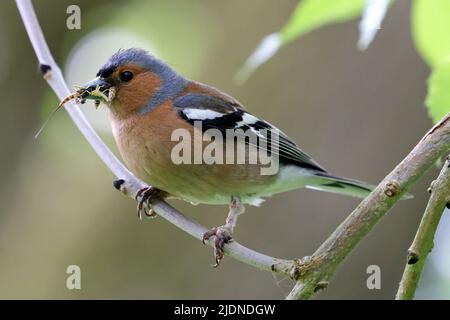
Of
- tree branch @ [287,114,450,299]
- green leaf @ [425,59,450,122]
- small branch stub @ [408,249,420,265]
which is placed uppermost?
green leaf @ [425,59,450,122]

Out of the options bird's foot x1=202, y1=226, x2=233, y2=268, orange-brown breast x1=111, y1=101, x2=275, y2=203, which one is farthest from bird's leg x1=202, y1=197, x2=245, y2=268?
orange-brown breast x1=111, y1=101, x2=275, y2=203

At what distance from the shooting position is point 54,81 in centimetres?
336

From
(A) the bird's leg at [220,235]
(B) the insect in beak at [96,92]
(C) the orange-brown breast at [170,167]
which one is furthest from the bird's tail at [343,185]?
(B) the insect in beak at [96,92]

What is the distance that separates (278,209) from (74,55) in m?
2.91

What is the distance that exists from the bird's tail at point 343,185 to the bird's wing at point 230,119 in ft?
0.32

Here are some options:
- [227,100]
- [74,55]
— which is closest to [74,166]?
[74,55]

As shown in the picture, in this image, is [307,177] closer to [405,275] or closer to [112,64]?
[112,64]

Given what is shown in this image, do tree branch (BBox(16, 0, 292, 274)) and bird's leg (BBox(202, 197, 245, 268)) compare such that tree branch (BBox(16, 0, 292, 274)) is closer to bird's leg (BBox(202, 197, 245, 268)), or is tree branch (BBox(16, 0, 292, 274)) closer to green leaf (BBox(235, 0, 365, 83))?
bird's leg (BBox(202, 197, 245, 268))

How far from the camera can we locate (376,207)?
6.87ft

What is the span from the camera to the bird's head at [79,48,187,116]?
4.10 meters

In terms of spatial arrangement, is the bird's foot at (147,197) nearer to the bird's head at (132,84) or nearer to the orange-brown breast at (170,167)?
the orange-brown breast at (170,167)

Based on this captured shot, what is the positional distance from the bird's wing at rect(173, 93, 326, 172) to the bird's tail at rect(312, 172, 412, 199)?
3.9 inches

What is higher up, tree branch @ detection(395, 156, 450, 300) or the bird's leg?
the bird's leg

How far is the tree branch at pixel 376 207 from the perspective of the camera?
6.74ft
